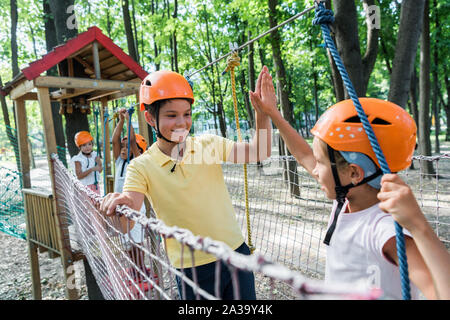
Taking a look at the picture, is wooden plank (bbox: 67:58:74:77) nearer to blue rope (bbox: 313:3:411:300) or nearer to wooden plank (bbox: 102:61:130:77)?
wooden plank (bbox: 102:61:130:77)

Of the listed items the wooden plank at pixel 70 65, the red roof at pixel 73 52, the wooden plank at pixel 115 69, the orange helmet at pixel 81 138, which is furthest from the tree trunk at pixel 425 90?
the wooden plank at pixel 70 65

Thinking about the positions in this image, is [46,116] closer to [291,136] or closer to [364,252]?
[291,136]

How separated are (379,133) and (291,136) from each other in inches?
29.8

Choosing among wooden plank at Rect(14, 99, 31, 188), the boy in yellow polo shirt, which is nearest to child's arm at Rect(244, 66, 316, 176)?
the boy in yellow polo shirt

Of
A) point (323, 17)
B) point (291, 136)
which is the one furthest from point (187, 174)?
point (323, 17)

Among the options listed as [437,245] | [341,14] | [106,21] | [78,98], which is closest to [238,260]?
[437,245]

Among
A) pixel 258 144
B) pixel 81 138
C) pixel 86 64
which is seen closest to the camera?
pixel 258 144

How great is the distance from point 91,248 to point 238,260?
2644 millimetres

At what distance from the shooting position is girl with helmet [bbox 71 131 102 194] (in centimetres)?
527

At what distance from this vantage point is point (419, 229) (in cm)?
90

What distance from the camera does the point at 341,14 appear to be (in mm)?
3930

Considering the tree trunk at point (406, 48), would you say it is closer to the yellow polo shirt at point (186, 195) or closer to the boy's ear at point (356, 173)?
the yellow polo shirt at point (186, 195)

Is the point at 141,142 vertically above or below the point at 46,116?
below
